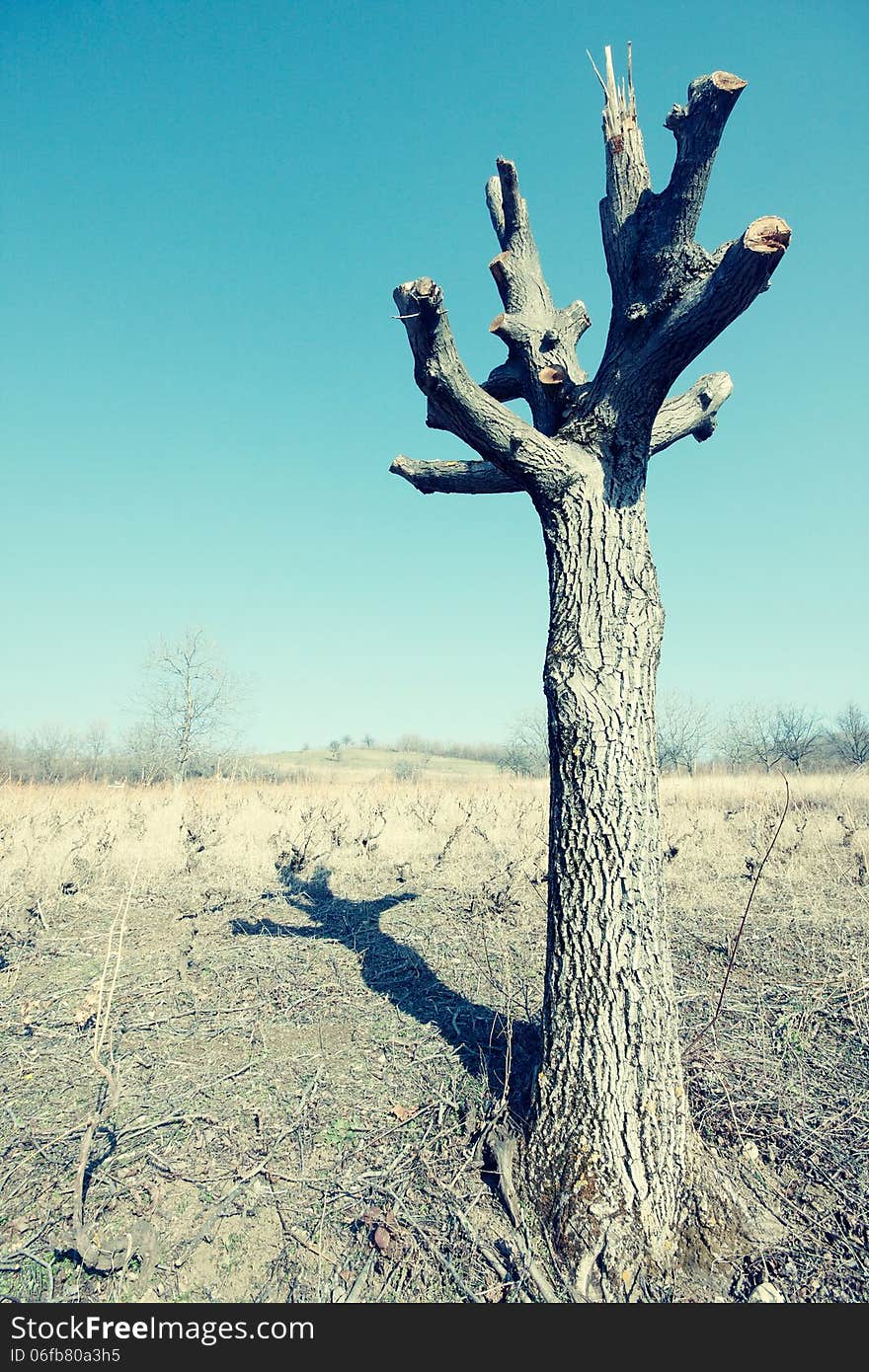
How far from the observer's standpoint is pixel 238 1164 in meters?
2.87

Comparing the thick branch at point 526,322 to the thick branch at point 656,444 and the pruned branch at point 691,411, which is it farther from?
the pruned branch at point 691,411

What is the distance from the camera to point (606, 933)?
2.66m

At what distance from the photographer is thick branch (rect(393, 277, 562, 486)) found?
9.36 ft

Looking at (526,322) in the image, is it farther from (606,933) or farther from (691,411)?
(606,933)

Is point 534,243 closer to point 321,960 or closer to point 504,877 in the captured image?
point 321,960

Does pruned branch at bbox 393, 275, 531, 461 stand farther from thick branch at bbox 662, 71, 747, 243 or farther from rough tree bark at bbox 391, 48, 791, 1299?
thick branch at bbox 662, 71, 747, 243

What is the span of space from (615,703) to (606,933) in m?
0.96

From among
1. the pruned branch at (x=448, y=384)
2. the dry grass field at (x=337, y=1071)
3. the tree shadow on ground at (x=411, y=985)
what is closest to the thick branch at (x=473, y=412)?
the pruned branch at (x=448, y=384)

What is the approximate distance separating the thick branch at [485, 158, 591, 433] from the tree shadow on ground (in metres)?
3.16

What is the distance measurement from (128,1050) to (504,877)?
4989 millimetres

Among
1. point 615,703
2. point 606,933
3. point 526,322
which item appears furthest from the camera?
point 526,322

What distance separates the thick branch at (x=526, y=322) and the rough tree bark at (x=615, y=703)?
32mm

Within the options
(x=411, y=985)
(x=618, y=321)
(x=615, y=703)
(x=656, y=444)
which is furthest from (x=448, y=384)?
(x=411, y=985)

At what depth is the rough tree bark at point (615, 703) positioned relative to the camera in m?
2.46
